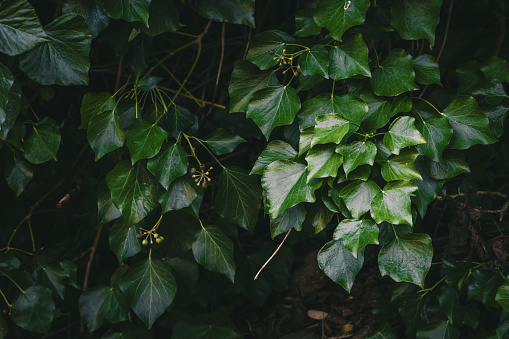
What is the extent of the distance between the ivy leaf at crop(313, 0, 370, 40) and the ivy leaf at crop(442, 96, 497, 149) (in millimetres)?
329

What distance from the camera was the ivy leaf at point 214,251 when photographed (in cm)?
130

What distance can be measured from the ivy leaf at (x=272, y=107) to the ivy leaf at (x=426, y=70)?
320mm

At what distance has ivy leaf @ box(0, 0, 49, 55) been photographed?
3.25 ft

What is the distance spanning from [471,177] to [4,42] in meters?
1.37

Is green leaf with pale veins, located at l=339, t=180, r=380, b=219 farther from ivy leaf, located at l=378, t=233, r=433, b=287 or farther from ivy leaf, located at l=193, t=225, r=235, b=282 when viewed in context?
ivy leaf, located at l=193, t=225, r=235, b=282

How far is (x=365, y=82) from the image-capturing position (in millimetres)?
1171

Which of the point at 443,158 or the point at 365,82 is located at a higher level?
the point at 365,82

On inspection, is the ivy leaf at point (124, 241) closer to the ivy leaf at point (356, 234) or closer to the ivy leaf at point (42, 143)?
the ivy leaf at point (42, 143)

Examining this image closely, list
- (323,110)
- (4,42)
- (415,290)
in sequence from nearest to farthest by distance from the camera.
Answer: (4,42) < (323,110) < (415,290)

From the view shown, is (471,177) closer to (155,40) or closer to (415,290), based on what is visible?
(415,290)

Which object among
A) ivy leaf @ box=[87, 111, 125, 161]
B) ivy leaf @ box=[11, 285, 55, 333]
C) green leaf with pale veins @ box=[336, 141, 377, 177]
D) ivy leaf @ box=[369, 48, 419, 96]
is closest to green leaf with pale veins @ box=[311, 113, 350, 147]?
green leaf with pale veins @ box=[336, 141, 377, 177]

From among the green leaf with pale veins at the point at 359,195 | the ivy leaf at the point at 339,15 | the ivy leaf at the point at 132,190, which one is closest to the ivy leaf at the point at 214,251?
the ivy leaf at the point at 132,190

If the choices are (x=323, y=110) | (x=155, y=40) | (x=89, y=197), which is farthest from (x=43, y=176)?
(x=323, y=110)

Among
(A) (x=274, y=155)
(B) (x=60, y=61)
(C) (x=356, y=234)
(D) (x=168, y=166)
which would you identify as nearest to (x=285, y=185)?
(A) (x=274, y=155)
